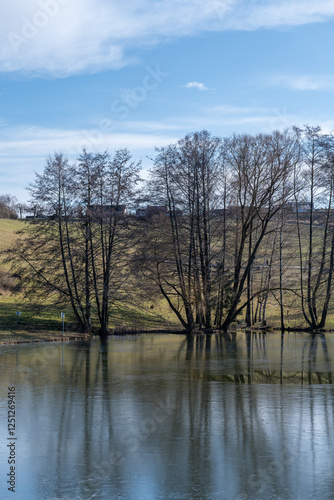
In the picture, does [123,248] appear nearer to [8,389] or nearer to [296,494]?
[8,389]

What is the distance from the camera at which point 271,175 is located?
4016cm

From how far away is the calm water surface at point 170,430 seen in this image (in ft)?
24.8

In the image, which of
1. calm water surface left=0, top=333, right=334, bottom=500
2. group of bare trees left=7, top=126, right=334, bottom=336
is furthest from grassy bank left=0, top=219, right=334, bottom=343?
calm water surface left=0, top=333, right=334, bottom=500

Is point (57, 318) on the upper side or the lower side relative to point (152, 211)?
lower

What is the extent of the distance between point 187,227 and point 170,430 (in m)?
31.9

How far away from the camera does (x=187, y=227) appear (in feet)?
139

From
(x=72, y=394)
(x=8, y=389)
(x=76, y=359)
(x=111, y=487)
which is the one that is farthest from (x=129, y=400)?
(x=76, y=359)

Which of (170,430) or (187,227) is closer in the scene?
(170,430)

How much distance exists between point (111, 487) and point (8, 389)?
323 inches

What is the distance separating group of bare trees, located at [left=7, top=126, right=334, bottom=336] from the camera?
36500mm

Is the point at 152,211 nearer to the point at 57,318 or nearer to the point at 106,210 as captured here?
the point at 106,210

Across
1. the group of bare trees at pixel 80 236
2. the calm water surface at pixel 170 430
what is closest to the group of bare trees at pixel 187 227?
the group of bare trees at pixel 80 236

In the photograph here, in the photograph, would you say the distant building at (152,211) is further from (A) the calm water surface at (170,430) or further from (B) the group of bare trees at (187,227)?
(A) the calm water surface at (170,430)

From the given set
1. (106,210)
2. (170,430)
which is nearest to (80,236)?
(106,210)
